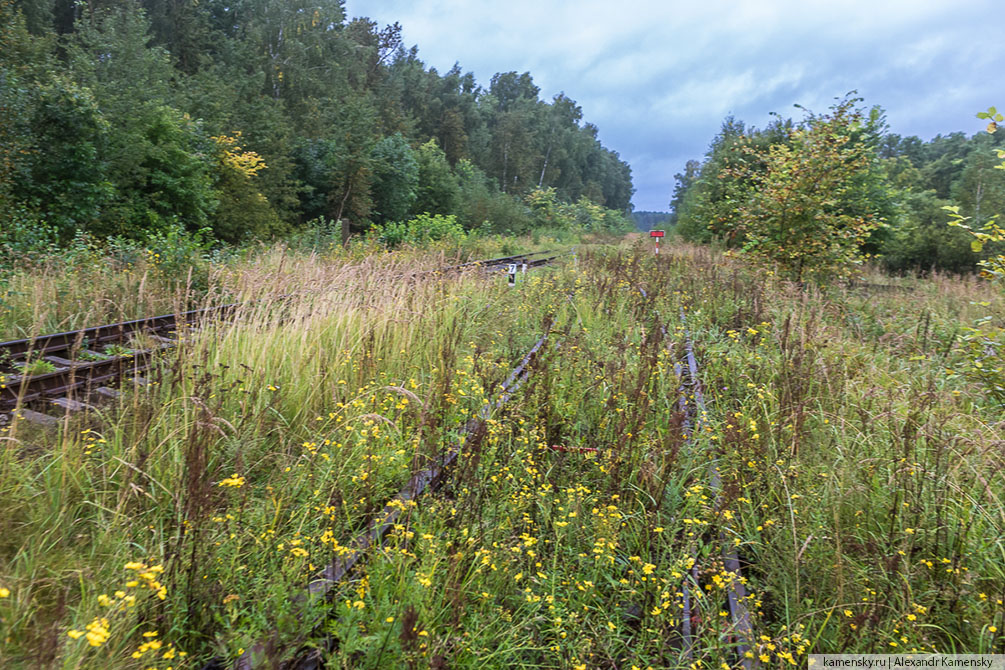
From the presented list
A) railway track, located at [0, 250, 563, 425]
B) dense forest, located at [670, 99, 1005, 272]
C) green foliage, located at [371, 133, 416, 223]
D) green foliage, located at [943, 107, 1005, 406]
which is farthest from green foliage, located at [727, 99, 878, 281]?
green foliage, located at [371, 133, 416, 223]

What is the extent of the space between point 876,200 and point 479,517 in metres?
17.8

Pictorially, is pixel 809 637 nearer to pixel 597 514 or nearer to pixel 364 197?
pixel 597 514

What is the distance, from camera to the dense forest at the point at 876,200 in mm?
12633

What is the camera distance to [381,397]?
446cm

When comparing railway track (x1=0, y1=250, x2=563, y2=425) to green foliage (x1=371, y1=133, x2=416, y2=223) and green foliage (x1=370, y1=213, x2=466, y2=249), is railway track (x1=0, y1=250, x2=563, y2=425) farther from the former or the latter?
green foliage (x1=371, y1=133, x2=416, y2=223)

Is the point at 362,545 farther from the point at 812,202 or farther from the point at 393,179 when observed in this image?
the point at 393,179

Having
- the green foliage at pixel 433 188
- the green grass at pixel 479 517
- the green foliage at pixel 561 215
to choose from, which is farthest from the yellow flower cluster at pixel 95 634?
the green foliage at pixel 561 215

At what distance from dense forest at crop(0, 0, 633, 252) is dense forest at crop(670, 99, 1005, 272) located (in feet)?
40.9

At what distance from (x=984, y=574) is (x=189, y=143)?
24.2 meters

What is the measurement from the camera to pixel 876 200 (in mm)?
16172

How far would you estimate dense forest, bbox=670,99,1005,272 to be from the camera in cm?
1263

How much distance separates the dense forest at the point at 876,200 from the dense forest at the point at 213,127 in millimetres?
12478

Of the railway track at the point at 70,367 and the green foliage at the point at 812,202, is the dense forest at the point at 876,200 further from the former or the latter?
the railway track at the point at 70,367

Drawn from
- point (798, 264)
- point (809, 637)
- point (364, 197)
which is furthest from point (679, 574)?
point (364, 197)
